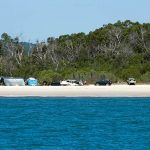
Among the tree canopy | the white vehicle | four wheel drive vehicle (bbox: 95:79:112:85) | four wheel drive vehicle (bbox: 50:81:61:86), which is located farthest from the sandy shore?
the tree canopy

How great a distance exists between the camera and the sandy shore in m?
79.2

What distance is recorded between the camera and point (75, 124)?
48.8m

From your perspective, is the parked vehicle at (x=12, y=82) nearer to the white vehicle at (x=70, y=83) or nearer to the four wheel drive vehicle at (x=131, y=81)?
the white vehicle at (x=70, y=83)

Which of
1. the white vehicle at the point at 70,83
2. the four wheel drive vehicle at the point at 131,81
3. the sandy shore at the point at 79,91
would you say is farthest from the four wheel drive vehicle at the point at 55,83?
the sandy shore at the point at 79,91

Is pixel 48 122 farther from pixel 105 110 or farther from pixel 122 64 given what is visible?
pixel 122 64

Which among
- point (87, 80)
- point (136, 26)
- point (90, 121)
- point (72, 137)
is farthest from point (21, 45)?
point (72, 137)

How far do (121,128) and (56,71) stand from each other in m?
62.8

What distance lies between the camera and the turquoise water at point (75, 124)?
37.2 m

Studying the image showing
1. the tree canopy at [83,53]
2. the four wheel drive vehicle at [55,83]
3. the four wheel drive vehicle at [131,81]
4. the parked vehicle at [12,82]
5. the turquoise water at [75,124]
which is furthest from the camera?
the tree canopy at [83,53]

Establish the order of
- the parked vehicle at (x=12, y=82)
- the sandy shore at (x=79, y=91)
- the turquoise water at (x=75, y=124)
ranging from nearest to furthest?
the turquoise water at (x=75, y=124) < the sandy shore at (x=79, y=91) < the parked vehicle at (x=12, y=82)

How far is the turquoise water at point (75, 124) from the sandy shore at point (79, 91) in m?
1.83

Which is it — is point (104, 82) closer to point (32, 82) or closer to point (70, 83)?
point (70, 83)

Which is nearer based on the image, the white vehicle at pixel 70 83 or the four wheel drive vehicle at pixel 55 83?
the white vehicle at pixel 70 83

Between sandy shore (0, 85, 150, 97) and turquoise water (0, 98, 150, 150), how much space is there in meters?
1.83
